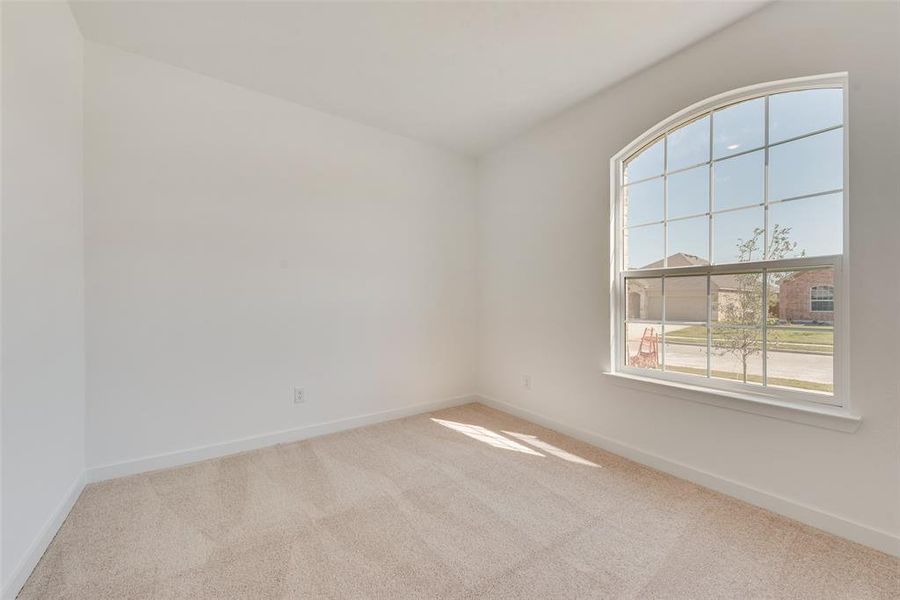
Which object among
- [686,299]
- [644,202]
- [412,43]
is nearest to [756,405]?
[686,299]

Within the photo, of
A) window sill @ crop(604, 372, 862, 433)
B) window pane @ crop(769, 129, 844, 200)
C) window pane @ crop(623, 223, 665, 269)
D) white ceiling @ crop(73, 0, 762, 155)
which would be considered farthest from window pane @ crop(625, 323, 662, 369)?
white ceiling @ crop(73, 0, 762, 155)

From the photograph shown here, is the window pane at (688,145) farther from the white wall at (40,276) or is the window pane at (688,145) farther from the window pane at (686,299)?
the white wall at (40,276)

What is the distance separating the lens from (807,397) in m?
1.80

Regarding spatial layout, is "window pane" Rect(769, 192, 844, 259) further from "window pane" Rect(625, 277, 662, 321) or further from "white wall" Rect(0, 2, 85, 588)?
"white wall" Rect(0, 2, 85, 588)

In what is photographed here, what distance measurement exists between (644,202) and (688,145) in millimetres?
417

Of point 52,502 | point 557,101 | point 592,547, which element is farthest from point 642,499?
point 52,502

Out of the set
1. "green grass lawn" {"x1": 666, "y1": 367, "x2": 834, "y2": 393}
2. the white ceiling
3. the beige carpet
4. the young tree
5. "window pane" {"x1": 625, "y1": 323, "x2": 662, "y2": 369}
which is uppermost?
the white ceiling

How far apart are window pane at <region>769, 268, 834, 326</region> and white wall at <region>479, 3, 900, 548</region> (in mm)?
132

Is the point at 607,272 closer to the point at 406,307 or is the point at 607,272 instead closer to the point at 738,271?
the point at 738,271

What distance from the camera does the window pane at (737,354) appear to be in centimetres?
200

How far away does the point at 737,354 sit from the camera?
6.81 ft

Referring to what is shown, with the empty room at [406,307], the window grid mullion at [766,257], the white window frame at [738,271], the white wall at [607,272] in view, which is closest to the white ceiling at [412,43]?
the empty room at [406,307]

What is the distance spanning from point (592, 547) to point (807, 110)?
96.2 inches

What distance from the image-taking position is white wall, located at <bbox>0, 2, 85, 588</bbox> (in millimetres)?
1376
